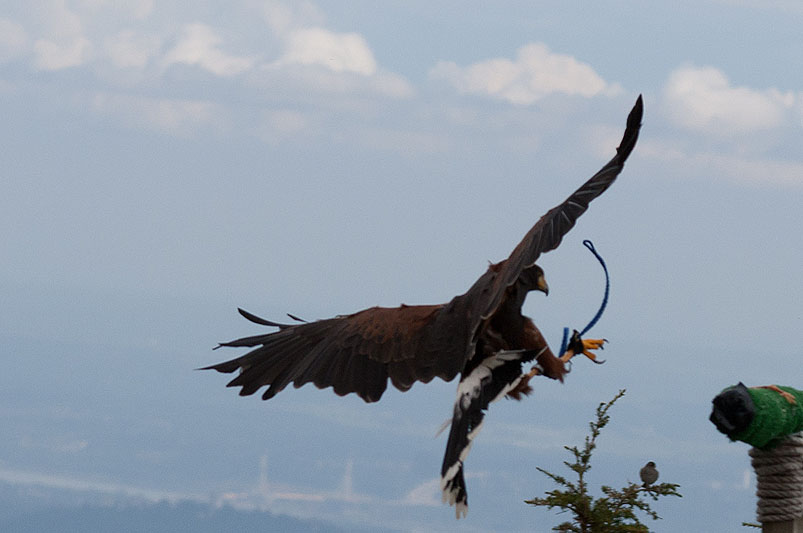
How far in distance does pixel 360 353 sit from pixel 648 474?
1071mm

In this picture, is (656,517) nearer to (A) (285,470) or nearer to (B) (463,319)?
(B) (463,319)

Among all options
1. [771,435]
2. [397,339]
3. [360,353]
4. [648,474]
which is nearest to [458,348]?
[397,339]

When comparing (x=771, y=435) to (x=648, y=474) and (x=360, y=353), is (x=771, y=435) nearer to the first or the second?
(x=648, y=474)

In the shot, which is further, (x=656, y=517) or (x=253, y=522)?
(x=253, y=522)

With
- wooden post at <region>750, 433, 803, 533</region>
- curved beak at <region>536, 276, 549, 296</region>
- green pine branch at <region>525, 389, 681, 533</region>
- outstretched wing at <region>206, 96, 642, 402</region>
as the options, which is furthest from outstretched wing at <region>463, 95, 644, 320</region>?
wooden post at <region>750, 433, 803, 533</region>

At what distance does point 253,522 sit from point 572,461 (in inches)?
4771

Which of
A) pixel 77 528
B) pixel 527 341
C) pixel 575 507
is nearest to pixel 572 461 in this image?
pixel 575 507

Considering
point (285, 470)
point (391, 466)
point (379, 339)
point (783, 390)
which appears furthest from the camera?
point (285, 470)

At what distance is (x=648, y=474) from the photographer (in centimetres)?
376

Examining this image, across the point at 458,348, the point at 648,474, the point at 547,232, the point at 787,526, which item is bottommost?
the point at 787,526

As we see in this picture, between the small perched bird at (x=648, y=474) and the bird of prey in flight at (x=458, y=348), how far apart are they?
37 cm

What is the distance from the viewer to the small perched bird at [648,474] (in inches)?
148

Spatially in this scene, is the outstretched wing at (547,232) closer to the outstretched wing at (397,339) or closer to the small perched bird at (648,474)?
the outstretched wing at (397,339)

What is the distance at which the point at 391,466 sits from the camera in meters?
172
